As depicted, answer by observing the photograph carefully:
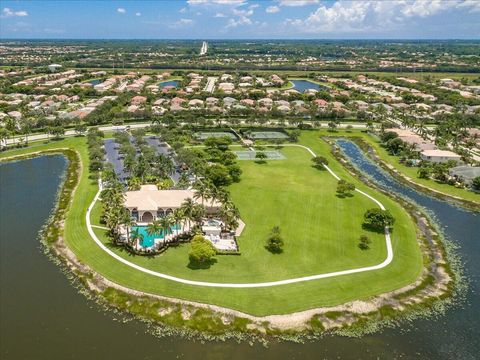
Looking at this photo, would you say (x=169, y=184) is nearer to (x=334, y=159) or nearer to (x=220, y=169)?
(x=220, y=169)

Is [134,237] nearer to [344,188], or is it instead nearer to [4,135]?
[344,188]

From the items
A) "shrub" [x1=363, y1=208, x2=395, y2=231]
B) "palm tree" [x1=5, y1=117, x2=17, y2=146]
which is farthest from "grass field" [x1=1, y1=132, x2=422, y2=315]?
"palm tree" [x1=5, y1=117, x2=17, y2=146]

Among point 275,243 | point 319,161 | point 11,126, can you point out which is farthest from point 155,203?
point 11,126

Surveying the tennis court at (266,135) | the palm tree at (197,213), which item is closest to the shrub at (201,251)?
the palm tree at (197,213)

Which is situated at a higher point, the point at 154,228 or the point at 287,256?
the point at 154,228

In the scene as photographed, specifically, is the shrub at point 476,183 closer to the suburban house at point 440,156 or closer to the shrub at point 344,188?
the suburban house at point 440,156
